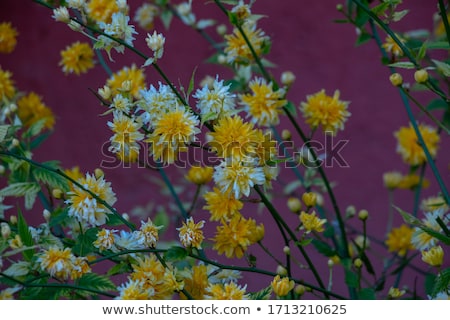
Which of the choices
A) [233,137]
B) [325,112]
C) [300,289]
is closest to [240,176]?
[233,137]

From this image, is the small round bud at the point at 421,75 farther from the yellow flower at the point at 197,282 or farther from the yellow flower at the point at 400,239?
the yellow flower at the point at 400,239

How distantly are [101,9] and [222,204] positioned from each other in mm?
463

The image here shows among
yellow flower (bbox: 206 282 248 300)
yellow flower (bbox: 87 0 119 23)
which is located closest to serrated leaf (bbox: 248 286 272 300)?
yellow flower (bbox: 206 282 248 300)

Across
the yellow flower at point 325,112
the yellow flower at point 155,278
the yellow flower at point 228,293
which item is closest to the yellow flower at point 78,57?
the yellow flower at point 325,112

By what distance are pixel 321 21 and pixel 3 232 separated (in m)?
1.49

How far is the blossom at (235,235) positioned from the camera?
1.13 metres

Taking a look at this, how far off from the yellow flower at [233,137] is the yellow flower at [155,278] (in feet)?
0.59

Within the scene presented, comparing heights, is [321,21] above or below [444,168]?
above

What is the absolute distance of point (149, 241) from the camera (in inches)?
39.1

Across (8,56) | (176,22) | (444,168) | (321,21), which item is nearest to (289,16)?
(321,21)

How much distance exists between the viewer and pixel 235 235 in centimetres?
113

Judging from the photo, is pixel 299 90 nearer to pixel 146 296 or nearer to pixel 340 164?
pixel 340 164
